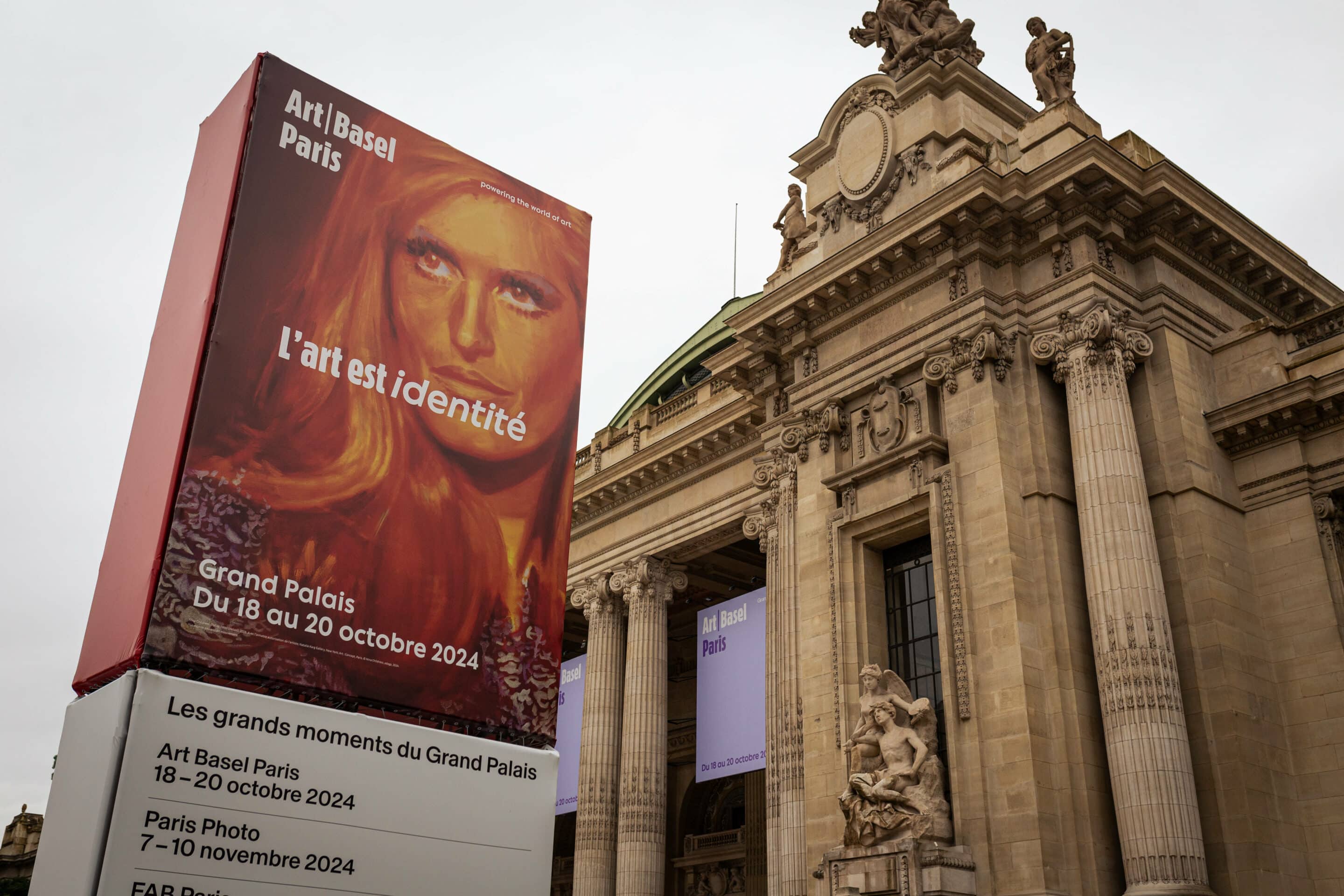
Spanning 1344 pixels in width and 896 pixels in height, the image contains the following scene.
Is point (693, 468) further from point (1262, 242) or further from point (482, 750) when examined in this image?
point (482, 750)

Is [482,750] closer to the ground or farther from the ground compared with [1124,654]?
closer to the ground

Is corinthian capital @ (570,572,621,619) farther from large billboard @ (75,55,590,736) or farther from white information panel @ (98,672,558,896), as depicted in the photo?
white information panel @ (98,672,558,896)

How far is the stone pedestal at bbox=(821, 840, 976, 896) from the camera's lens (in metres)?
17.6

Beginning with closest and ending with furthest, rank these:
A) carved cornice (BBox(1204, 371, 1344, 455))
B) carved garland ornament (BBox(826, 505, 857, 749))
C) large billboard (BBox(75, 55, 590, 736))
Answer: large billboard (BBox(75, 55, 590, 736)) → carved cornice (BBox(1204, 371, 1344, 455)) → carved garland ornament (BBox(826, 505, 857, 749))

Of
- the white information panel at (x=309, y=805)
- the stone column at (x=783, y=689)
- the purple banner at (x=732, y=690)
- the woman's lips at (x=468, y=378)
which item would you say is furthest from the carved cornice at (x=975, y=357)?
the white information panel at (x=309, y=805)

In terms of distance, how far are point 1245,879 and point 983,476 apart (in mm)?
7309

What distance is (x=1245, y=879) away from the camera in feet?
56.0

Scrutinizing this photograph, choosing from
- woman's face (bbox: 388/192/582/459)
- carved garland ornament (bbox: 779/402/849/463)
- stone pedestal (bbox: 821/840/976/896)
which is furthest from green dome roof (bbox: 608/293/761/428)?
woman's face (bbox: 388/192/582/459)

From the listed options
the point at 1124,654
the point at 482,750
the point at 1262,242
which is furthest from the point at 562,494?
the point at 1262,242

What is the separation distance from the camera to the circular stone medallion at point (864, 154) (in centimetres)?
2402

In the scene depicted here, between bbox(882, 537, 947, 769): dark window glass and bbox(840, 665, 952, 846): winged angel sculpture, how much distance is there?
3.35 ft

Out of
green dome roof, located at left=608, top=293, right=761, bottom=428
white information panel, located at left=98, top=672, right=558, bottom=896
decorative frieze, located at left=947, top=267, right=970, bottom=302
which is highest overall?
green dome roof, located at left=608, top=293, right=761, bottom=428

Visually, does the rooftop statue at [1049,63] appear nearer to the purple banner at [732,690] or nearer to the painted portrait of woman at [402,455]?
the purple banner at [732,690]

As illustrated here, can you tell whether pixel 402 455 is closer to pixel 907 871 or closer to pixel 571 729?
pixel 907 871
